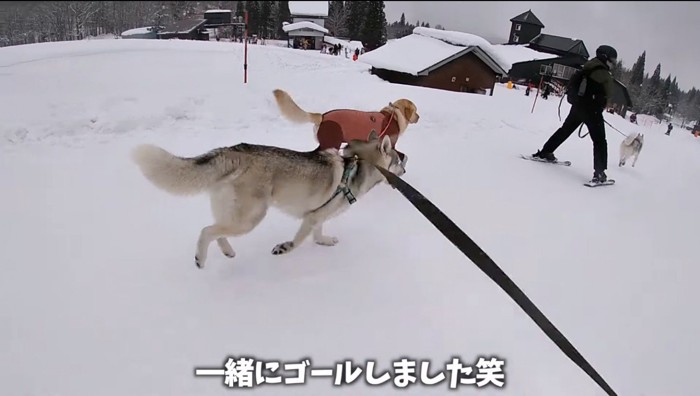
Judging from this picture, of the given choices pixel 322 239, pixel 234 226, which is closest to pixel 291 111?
pixel 322 239

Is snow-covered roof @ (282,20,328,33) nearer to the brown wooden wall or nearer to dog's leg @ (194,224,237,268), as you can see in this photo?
the brown wooden wall

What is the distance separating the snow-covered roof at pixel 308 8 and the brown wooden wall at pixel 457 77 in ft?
5.39

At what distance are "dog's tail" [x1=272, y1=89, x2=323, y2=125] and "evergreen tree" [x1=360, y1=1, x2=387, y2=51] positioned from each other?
1090mm

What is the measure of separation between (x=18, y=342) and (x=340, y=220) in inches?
82.2

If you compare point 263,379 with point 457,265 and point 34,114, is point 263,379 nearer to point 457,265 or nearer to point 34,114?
point 457,265

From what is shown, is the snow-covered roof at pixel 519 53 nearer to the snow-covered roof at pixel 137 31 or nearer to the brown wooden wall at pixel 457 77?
the brown wooden wall at pixel 457 77

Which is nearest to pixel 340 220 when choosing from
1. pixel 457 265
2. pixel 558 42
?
pixel 457 265

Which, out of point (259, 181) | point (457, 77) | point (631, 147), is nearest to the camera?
point (259, 181)

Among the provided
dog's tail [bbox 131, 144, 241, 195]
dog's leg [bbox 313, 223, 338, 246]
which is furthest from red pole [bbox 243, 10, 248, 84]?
dog's leg [bbox 313, 223, 338, 246]

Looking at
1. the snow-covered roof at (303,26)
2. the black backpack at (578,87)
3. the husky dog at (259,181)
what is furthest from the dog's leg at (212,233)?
the black backpack at (578,87)

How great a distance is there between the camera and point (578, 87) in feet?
14.3

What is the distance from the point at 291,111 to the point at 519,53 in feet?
7.94

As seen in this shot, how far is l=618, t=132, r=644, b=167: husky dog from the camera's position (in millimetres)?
4359

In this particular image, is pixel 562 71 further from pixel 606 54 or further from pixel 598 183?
pixel 598 183
